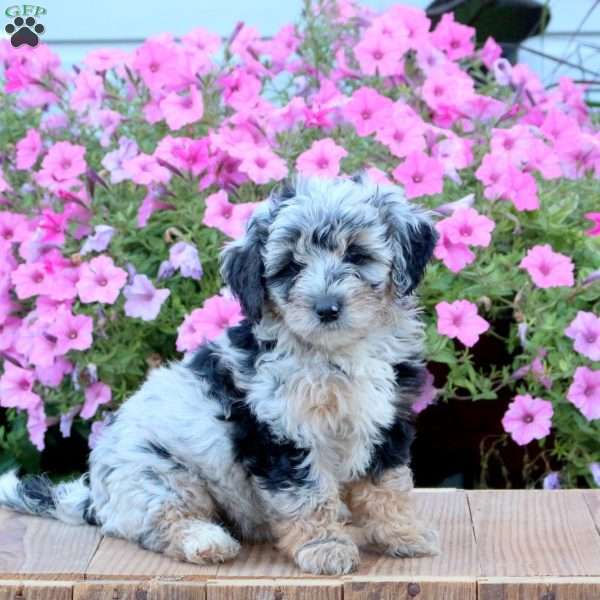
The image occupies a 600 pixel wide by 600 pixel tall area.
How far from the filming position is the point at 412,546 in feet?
12.3

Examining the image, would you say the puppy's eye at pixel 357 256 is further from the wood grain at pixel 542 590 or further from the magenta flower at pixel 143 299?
the magenta flower at pixel 143 299

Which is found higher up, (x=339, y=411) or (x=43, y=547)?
(x=339, y=411)

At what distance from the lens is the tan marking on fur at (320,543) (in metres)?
3.57

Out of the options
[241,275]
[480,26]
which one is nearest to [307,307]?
[241,275]

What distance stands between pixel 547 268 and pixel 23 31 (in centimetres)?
320

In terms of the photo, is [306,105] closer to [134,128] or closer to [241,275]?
[134,128]

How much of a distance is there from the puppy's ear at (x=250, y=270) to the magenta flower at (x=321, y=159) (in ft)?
4.03

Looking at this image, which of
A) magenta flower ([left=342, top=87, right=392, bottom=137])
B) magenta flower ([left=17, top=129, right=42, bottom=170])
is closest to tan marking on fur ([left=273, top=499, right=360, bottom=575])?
magenta flower ([left=342, top=87, right=392, bottom=137])

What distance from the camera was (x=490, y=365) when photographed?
5.04 metres

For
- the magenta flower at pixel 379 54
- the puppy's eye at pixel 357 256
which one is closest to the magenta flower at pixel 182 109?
the magenta flower at pixel 379 54

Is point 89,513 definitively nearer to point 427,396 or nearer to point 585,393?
point 427,396

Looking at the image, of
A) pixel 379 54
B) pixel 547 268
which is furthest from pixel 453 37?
pixel 547 268

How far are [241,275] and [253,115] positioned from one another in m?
1.78

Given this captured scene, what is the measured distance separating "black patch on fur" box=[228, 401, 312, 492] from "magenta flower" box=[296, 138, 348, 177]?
57.2 inches
